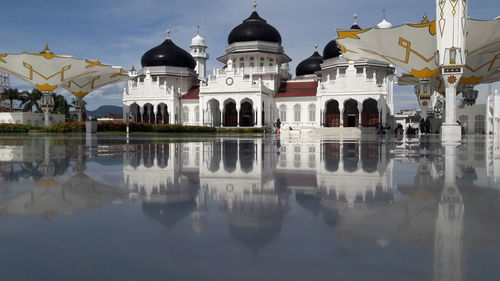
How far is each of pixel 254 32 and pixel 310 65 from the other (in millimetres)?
13003

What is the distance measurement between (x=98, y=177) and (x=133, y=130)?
25.7 m

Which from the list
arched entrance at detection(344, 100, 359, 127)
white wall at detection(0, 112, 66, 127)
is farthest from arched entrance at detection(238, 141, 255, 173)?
white wall at detection(0, 112, 66, 127)

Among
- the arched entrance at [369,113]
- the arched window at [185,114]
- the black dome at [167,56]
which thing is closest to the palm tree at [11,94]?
the black dome at [167,56]

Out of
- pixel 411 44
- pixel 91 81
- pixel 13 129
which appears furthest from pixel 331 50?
pixel 13 129

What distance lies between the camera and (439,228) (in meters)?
2.15

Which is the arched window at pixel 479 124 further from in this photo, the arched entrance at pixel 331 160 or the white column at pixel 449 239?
the white column at pixel 449 239

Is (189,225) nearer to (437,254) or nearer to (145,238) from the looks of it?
(145,238)

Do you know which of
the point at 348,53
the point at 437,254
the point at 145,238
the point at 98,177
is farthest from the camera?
the point at 348,53

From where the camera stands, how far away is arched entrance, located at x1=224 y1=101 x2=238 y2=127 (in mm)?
50156

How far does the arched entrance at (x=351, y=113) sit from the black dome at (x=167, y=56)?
24016 millimetres

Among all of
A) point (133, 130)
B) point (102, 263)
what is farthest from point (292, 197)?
point (133, 130)

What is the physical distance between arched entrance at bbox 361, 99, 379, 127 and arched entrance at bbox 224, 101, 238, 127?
53.8ft

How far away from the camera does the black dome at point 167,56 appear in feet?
176

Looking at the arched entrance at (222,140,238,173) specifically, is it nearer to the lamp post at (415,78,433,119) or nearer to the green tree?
the lamp post at (415,78,433,119)
